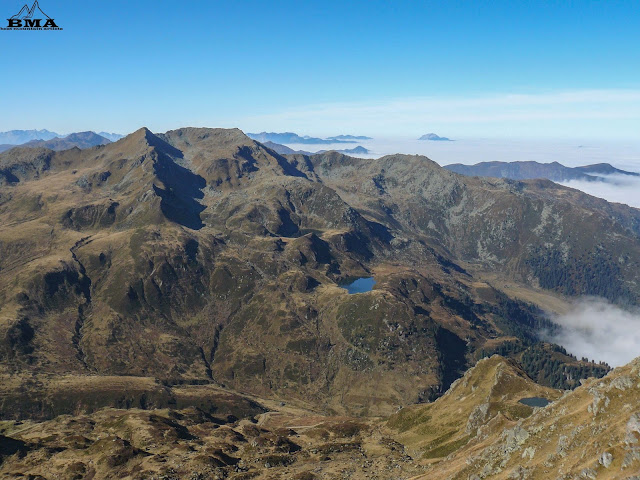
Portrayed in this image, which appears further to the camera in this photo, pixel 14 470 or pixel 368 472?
pixel 14 470

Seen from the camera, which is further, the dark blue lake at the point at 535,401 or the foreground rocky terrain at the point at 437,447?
the dark blue lake at the point at 535,401

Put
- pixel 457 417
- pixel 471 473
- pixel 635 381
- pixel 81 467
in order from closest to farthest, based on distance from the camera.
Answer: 1. pixel 635 381
2. pixel 471 473
3. pixel 81 467
4. pixel 457 417

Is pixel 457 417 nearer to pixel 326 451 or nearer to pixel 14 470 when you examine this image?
pixel 326 451

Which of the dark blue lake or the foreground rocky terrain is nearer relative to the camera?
the foreground rocky terrain

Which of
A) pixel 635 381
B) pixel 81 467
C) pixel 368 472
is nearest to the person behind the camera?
pixel 635 381

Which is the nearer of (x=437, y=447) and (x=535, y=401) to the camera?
(x=437, y=447)

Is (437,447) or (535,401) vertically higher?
(535,401)

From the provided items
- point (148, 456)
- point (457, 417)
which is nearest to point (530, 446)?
point (457, 417)

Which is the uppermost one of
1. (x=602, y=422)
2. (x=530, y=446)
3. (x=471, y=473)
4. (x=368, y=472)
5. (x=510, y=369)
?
(x=602, y=422)
